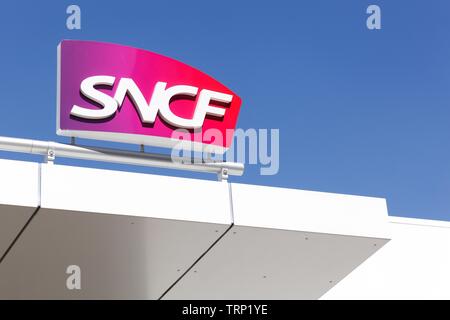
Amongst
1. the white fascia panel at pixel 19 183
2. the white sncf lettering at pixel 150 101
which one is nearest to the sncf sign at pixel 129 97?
the white sncf lettering at pixel 150 101

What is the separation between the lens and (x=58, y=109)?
10539 millimetres

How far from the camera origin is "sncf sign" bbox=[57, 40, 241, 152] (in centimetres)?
1054

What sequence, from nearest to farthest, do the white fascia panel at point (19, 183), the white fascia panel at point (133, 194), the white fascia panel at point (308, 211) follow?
the white fascia panel at point (19, 183) < the white fascia panel at point (133, 194) < the white fascia panel at point (308, 211)

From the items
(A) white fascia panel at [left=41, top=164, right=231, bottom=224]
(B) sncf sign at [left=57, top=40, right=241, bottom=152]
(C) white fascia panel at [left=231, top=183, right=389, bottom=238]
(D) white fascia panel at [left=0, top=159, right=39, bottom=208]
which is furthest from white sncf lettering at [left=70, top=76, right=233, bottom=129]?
(D) white fascia panel at [left=0, top=159, right=39, bottom=208]

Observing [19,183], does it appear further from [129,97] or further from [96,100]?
[129,97]

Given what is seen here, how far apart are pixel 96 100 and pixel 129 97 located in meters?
0.39

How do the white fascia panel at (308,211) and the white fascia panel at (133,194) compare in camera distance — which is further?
the white fascia panel at (308,211)

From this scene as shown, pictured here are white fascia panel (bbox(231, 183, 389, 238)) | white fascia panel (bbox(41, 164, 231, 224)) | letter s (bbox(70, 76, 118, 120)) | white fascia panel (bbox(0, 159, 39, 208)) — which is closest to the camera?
white fascia panel (bbox(0, 159, 39, 208))

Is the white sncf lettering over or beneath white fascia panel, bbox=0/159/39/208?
over

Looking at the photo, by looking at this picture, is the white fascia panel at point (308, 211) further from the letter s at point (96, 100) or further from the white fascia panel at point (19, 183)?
the white fascia panel at point (19, 183)

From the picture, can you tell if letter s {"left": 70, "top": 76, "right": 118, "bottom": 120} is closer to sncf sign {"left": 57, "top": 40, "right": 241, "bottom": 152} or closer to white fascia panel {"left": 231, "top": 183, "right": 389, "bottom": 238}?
sncf sign {"left": 57, "top": 40, "right": 241, "bottom": 152}

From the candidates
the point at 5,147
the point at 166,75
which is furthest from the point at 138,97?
the point at 5,147

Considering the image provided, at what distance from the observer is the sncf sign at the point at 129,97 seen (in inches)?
415

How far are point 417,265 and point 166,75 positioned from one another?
5936mm
